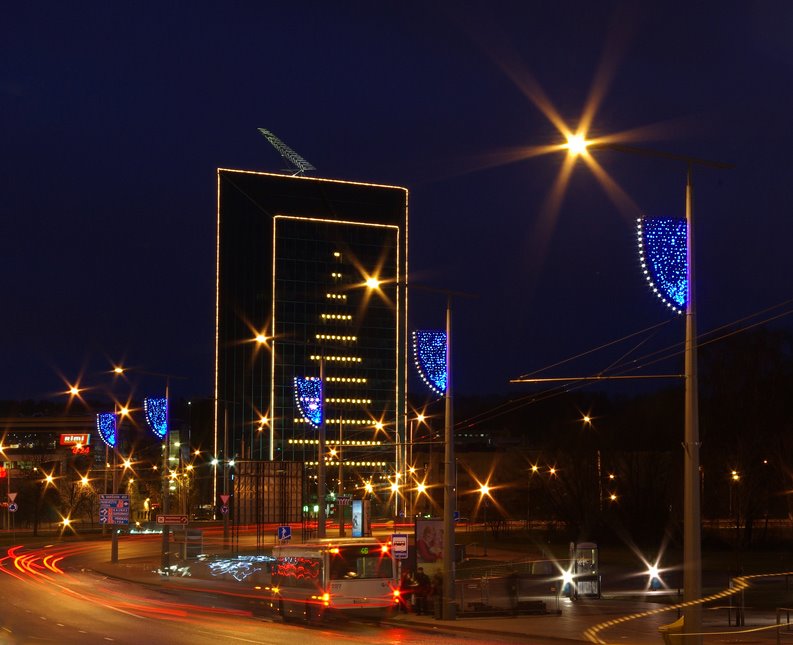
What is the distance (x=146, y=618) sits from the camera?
2969cm

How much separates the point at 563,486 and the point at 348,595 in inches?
1579

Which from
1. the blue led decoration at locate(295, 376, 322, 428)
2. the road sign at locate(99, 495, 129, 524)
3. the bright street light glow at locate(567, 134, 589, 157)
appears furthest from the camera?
the road sign at locate(99, 495, 129, 524)

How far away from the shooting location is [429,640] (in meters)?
24.4

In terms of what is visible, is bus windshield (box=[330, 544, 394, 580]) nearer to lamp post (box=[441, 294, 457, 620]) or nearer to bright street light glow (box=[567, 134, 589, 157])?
lamp post (box=[441, 294, 457, 620])

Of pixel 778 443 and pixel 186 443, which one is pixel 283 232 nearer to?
pixel 186 443

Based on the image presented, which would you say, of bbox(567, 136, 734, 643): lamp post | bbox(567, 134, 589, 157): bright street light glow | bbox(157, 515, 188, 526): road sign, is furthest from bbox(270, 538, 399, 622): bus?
bbox(157, 515, 188, 526): road sign

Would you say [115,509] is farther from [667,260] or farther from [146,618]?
[667,260]

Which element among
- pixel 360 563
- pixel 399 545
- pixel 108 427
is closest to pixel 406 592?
pixel 360 563

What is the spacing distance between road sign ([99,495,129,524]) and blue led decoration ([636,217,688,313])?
39.6m

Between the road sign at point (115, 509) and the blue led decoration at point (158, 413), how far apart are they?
12.9 ft

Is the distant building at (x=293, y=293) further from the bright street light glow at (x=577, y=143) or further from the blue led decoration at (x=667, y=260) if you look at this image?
the bright street light glow at (x=577, y=143)

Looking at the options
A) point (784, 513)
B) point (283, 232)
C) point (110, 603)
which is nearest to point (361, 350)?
point (283, 232)

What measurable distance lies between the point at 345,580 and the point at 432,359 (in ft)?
27.3

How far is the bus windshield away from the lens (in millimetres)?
29016
